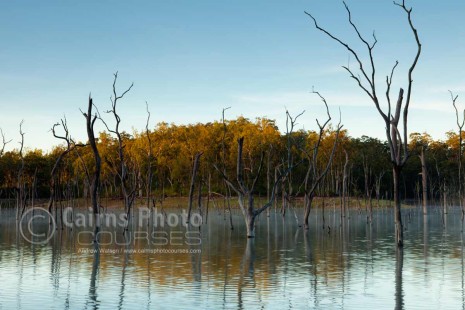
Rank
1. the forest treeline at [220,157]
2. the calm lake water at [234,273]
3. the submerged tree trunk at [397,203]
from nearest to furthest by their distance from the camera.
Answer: the calm lake water at [234,273] < the submerged tree trunk at [397,203] < the forest treeline at [220,157]

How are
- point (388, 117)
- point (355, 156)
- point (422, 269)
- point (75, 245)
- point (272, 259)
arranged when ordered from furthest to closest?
point (355, 156) → point (75, 245) → point (388, 117) → point (272, 259) → point (422, 269)

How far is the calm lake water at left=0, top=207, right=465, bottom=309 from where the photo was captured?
15852mm

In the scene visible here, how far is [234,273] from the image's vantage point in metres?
20.9

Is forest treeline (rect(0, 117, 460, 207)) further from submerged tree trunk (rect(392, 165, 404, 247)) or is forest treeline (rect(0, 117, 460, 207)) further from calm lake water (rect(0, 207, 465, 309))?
submerged tree trunk (rect(392, 165, 404, 247))

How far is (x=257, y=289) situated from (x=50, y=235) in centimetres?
2406

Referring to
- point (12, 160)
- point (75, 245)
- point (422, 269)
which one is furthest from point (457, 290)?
point (12, 160)

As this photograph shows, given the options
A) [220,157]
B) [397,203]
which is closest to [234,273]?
[397,203]

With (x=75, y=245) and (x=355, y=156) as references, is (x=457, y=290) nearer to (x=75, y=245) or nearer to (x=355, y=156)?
(x=75, y=245)

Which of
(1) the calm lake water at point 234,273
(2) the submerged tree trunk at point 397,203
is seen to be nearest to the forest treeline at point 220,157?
(1) the calm lake water at point 234,273

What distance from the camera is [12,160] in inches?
3541

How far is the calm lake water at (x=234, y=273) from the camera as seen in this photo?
15.9 meters

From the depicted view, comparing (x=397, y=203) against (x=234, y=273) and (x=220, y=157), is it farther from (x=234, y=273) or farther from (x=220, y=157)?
(x=220, y=157)

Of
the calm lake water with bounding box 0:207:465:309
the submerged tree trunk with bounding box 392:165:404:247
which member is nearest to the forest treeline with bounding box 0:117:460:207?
the calm lake water with bounding box 0:207:465:309

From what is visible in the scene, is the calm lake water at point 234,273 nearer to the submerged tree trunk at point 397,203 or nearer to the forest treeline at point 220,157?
the submerged tree trunk at point 397,203
